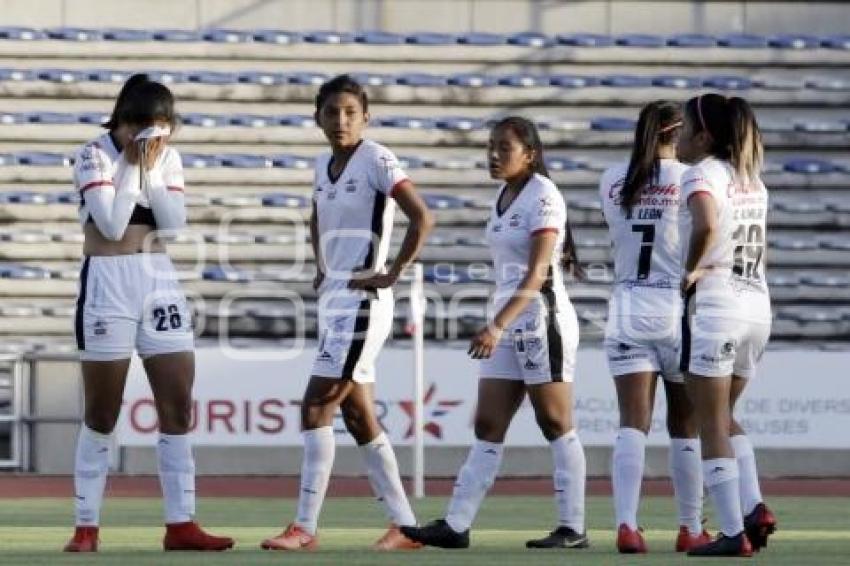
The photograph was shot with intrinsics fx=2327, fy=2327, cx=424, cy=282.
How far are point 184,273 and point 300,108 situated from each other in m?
2.10

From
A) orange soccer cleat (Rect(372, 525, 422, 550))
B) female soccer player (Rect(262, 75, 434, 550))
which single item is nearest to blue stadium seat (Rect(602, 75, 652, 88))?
female soccer player (Rect(262, 75, 434, 550))

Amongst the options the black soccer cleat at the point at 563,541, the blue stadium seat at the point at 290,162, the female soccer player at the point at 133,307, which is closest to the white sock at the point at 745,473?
the black soccer cleat at the point at 563,541

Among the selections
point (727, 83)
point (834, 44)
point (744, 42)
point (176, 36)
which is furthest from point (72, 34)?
point (834, 44)

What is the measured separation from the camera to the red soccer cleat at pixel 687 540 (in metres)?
10.3

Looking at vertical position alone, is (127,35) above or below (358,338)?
above

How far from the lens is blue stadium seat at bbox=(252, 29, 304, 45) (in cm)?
2219

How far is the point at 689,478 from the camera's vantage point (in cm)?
1039

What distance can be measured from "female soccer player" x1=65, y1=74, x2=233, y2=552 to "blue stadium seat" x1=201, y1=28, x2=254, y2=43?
12.2m

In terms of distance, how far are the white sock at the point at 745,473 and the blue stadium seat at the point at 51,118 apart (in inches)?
507

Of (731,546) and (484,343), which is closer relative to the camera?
(731,546)

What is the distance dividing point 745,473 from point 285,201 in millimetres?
12244

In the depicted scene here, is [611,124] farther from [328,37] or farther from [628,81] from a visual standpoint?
[328,37]

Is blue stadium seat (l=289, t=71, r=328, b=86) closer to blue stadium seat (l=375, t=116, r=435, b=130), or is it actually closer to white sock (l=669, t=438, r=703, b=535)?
blue stadium seat (l=375, t=116, r=435, b=130)

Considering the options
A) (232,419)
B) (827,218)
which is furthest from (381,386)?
(827,218)
